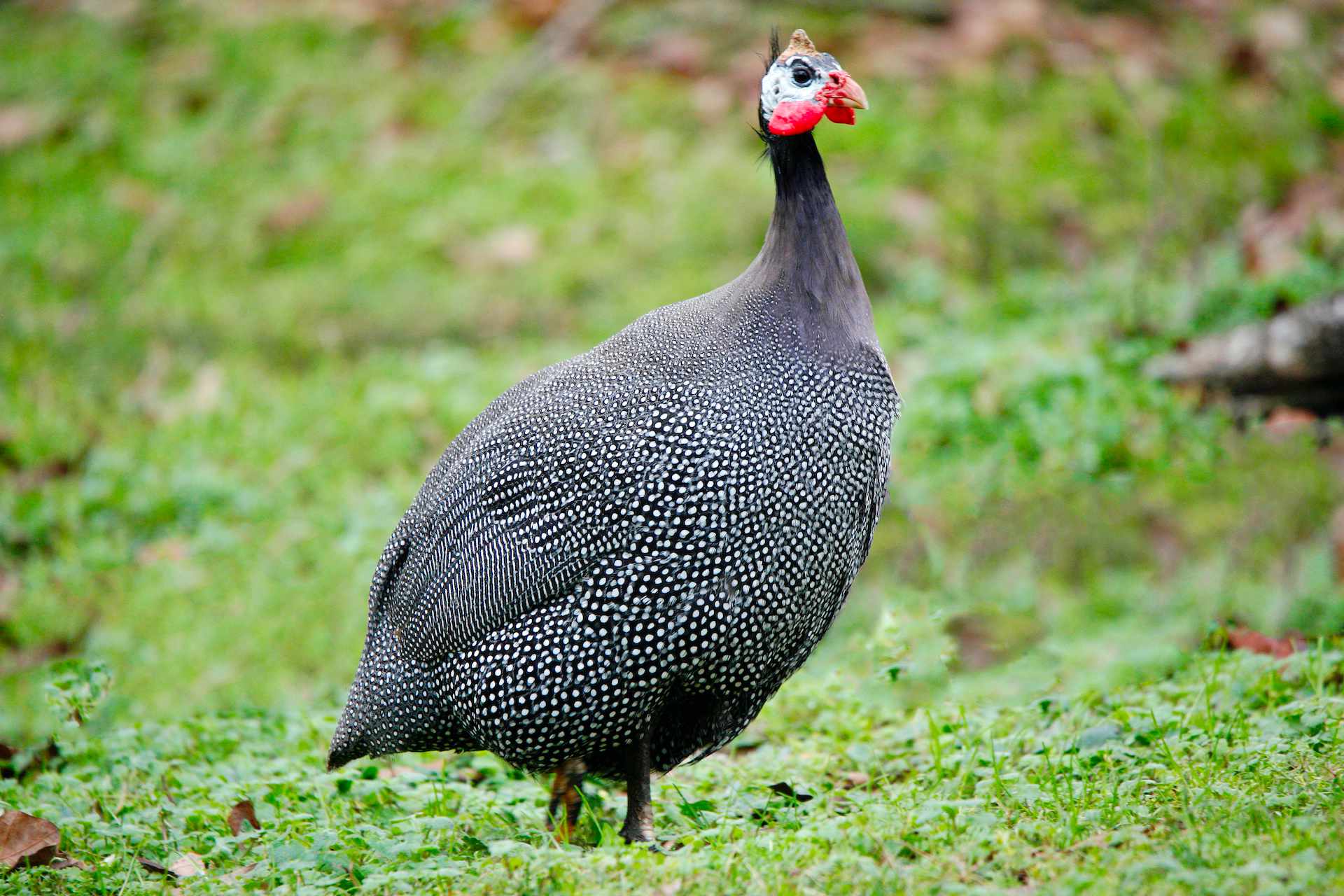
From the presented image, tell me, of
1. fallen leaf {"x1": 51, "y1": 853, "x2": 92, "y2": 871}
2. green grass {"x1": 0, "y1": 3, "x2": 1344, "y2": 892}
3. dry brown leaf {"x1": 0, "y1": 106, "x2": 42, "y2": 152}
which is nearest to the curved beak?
green grass {"x1": 0, "y1": 3, "x2": 1344, "y2": 892}

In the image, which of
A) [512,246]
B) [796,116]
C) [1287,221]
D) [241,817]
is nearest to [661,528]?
[796,116]

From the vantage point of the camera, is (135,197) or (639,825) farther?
(135,197)

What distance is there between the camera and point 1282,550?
5.20 meters

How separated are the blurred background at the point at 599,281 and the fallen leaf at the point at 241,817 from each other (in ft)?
3.71

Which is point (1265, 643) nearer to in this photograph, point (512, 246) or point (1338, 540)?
point (1338, 540)

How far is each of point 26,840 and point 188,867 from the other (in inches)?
17.5

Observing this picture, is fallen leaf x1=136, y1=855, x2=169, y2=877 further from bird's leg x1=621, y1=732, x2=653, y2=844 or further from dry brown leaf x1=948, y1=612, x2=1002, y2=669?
dry brown leaf x1=948, y1=612, x2=1002, y2=669

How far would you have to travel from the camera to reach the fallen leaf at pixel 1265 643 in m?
4.25

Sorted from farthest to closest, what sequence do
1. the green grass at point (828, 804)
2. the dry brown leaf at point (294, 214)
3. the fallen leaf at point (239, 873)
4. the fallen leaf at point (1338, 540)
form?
the dry brown leaf at point (294, 214) → the fallen leaf at point (1338, 540) → the fallen leaf at point (239, 873) → the green grass at point (828, 804)

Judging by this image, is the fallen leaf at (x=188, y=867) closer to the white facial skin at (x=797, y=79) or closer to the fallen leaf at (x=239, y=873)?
the fallen leaf at (x=239, y=873)

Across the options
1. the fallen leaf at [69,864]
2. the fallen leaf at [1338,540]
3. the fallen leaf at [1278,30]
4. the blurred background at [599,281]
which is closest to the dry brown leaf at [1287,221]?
the blurred background at [599,281]

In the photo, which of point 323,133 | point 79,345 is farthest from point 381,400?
point 323,133

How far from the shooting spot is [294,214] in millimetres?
8195

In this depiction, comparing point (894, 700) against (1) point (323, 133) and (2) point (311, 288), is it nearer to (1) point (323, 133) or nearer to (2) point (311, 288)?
(2) point (311, 288)
